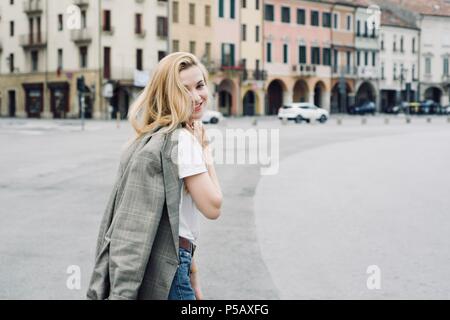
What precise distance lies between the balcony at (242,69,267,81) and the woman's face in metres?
68.8

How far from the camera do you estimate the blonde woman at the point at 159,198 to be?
3.14 meters

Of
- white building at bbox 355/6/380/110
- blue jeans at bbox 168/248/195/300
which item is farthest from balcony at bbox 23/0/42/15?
blue jeans at bbox 168/248/195/300

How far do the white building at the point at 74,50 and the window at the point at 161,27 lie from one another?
5 centimetres

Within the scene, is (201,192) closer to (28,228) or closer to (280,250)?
(280,250)

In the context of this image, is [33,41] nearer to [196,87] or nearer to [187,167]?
[196,87]

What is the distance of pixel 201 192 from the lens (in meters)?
3.24

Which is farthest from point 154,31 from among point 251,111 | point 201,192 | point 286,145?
point 201,192

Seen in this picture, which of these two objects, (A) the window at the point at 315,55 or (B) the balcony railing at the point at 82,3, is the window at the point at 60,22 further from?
(A) the window at the point at 315,55

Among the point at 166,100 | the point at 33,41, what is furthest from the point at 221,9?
the point at 166,100

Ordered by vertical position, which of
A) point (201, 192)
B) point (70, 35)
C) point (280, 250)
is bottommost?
point (280, 250)

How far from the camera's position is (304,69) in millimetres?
77250

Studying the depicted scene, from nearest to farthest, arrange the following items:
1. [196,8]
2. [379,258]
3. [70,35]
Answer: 1. [379,258]
2. [70,35]
3. [196,8]

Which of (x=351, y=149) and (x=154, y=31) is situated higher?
(x=154, y=31)

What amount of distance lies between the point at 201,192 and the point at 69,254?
540cm
